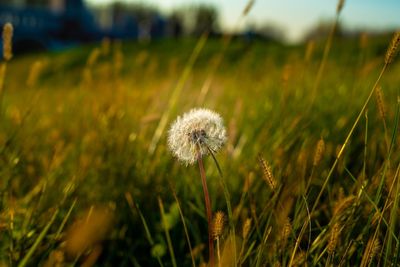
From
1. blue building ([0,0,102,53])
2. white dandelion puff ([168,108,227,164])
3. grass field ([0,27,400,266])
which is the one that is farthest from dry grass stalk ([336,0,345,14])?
blue building ([0,0,102,53])

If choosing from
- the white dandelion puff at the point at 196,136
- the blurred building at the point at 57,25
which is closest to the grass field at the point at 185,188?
the white dandelion puff at the point at 196,136

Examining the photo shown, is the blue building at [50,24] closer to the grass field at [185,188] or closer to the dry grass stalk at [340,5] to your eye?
the grass field at [185,188]

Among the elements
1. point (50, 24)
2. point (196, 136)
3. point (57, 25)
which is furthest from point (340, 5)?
point (57, 25)

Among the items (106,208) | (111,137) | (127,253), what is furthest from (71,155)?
(127,253)

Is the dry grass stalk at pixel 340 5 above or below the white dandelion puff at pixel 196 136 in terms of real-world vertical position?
above

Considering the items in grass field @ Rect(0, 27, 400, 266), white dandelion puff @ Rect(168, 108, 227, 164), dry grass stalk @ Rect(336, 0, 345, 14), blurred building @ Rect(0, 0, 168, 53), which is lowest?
blurred building @ Rect(0, 0, 168, 53)

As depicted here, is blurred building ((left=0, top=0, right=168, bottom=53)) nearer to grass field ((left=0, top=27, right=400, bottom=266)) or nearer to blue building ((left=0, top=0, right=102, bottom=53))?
blue building ((left=0, top=0, right=102, bottom=53))

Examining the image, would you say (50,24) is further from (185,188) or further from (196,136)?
(196,136)

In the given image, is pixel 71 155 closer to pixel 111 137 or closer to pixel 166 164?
pixel 111 137
